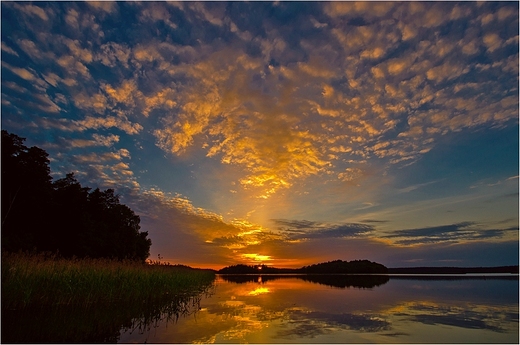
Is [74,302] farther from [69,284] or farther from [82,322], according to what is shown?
[82,322]

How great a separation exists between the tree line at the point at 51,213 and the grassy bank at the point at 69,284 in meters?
11.9

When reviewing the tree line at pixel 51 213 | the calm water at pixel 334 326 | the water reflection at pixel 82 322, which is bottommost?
the water reflection at pixel 82 322

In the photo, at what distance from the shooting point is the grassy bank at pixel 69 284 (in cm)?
1243

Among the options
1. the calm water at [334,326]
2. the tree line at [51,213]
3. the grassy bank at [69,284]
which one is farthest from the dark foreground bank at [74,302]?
the tree line at [51,213]

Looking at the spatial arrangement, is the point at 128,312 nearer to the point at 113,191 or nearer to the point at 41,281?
the point at 41,281

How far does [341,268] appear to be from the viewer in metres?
128

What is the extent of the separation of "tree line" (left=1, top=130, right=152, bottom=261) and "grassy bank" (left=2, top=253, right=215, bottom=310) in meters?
11.9

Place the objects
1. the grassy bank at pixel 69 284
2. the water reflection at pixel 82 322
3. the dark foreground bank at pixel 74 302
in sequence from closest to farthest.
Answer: the water reflection at pixel 82 322 → the dark foreground bank at pixel 74 302 → the grassy bank at pixel 69 284

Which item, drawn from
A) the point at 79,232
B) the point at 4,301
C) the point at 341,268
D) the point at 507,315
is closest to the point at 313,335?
the point at 507,315

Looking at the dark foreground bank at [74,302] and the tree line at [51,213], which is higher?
the tree line at [51,213]

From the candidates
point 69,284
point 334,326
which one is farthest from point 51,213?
point 334,326

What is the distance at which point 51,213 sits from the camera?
42031mm

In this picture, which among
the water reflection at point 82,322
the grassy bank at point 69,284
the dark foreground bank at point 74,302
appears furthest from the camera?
the grassy bank at point 69,284

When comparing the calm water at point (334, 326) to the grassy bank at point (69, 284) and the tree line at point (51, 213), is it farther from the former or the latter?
the tree line at point (51, 213)
